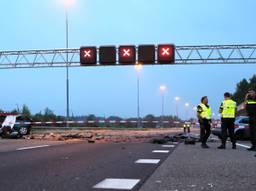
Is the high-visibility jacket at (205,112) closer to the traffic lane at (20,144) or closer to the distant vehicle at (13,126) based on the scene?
the traffic lane at (20,144)

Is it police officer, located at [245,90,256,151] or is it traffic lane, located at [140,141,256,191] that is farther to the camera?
police officer, located at [245,90,256,151]

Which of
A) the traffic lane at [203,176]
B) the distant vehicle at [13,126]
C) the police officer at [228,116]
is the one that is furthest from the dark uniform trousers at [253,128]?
the distant vehicle at [13,126]

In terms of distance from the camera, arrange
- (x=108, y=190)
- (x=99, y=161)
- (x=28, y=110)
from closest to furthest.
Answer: (x=108, y=190)
(x=99, y=161)
(x=28, y=110)

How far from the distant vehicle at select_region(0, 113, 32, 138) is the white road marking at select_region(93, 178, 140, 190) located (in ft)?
60.7

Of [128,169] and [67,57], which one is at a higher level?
[67,57]

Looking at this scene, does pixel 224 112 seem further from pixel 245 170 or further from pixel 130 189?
pixel 130 189

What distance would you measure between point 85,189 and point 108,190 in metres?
0.30

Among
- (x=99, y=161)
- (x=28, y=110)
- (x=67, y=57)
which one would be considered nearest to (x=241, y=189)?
(x=99, y=161)

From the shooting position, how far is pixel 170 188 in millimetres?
6500

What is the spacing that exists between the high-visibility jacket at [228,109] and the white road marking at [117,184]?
9.09 m

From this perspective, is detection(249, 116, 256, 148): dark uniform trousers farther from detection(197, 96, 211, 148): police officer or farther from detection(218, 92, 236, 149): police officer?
detection(197, 96, 211, 148): police officer

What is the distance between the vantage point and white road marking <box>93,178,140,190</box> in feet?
21.6

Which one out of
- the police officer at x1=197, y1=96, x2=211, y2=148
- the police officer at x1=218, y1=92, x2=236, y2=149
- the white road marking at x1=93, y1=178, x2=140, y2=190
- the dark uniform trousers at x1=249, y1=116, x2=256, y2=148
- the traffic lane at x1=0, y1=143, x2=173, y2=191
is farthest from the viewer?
the police officer at x1=197, y1=96, x2=211, y2=148

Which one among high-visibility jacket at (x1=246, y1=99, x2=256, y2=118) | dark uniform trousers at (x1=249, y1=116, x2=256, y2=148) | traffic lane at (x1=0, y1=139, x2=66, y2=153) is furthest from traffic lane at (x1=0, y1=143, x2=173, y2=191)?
high-visibility jacket at (x1=246, y1=99, x2=256, y2=118)
